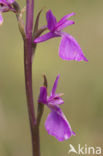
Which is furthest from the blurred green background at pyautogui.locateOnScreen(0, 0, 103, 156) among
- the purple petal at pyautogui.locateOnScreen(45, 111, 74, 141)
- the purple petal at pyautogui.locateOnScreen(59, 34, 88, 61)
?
the purple petal at pyautogui.locateOnScreen(59, 34, 88, 61)

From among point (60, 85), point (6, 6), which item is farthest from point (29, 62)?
point (60, 85)

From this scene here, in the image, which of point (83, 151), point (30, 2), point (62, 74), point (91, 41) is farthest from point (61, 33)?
point (91, 41)

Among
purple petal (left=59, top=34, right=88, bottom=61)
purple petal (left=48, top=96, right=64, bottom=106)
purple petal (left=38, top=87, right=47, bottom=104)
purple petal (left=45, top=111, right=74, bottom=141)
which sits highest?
purple petal (left=59, top=34, right=88, bottom=61)

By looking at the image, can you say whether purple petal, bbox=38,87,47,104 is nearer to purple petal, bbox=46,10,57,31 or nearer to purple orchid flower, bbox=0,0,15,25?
purple petal, bbox=46,10,57,31

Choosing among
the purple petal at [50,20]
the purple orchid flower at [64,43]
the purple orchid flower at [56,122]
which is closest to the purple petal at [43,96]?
the purple orchid flower at [56,122]

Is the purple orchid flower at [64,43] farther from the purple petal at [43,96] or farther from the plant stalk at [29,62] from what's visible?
the purple petal at [43,96]

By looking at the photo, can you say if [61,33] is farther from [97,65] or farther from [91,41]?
[91,41]

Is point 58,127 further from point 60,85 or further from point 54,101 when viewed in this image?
point 60,85
